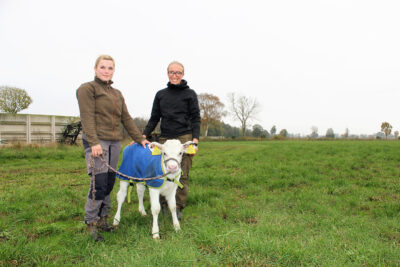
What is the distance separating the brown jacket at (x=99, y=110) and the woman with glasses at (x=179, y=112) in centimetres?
86

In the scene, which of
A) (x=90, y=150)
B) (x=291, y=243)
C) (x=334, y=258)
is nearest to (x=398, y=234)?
(x=334, y=258)

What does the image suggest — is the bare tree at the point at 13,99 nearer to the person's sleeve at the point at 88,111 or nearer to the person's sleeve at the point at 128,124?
the person's sleeve at the point at 128,124

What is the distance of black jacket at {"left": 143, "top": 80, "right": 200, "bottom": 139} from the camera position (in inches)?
168

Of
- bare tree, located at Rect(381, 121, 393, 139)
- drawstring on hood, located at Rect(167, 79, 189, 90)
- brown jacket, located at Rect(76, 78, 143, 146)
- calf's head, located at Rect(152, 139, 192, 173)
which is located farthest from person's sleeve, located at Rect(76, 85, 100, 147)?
bare tree, located at Rect(381, 121, 393, 139)

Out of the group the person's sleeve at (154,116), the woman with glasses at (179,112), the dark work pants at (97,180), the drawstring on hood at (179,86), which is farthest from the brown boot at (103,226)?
the drawstring on hood at (179,86)

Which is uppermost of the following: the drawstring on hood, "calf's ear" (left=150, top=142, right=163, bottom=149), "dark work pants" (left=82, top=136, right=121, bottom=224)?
the drawstring on hood

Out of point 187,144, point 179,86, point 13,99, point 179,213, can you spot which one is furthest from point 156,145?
point 13,99

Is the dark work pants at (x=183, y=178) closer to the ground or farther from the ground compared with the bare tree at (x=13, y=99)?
closer to the ground

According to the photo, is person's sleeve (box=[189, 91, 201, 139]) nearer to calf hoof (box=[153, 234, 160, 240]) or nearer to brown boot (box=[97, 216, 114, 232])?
calf hoof (box=[153, 234, 160, 240])

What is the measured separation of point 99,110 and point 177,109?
1.35 meters

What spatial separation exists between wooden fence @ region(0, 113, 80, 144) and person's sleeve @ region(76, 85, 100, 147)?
15598mm

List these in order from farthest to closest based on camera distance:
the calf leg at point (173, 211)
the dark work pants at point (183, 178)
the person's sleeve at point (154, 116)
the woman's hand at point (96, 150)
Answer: the person's sleeve at point (154, 116)
the dark work pants at point (183, 178)
the calf leg at point (173, 211)
the woman's hand at point (96, 150)

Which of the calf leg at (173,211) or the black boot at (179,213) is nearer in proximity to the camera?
the calf leg at (173,211)

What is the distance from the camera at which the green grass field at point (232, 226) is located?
2773 mm
